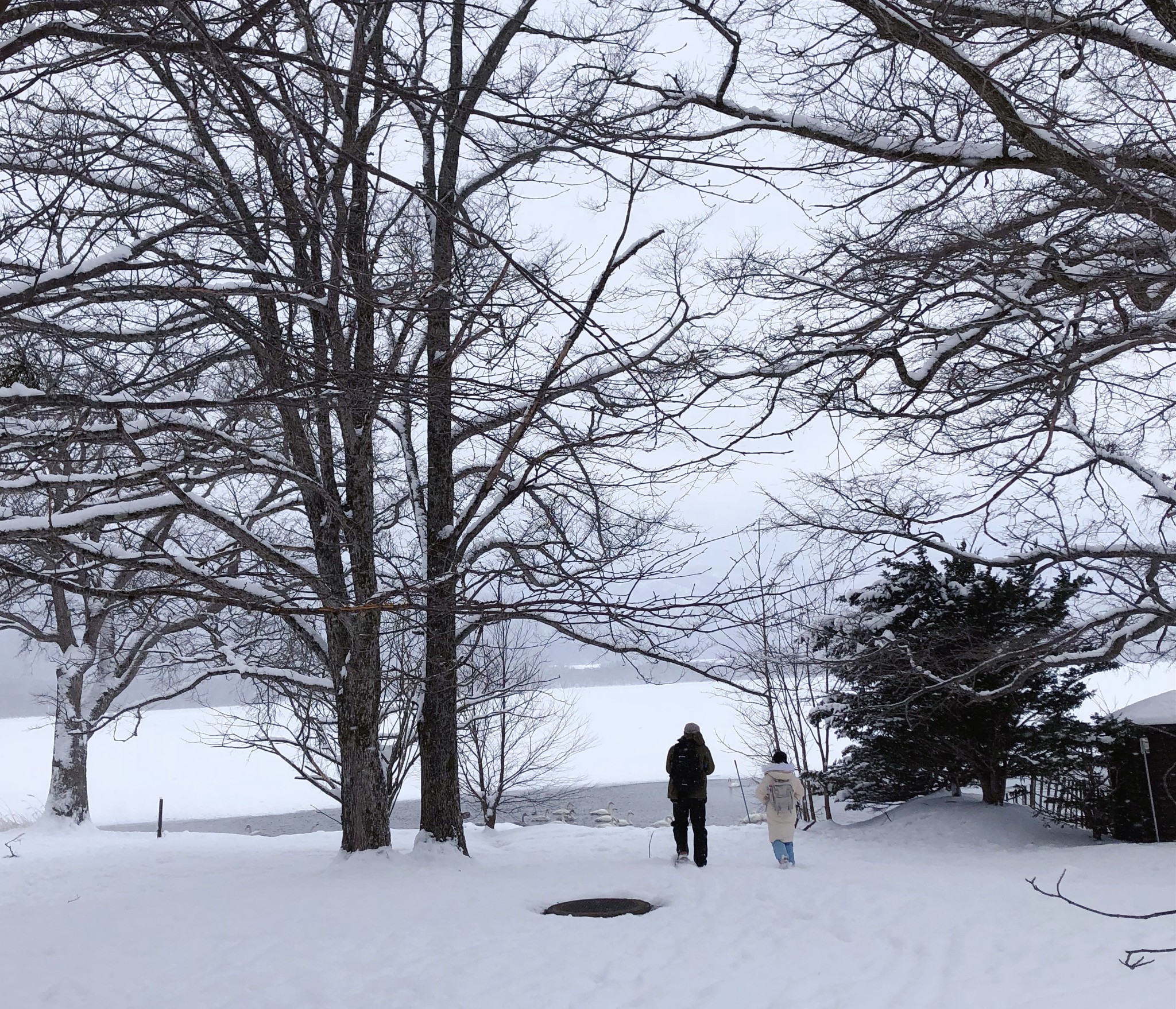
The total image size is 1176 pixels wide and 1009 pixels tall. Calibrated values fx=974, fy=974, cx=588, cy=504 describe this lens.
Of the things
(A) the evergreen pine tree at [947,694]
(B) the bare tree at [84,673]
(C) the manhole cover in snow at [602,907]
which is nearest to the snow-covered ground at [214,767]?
(B) the bare tree at [84,673]

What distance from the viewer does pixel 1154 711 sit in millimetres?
12508

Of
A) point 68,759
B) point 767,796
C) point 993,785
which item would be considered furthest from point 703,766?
point 68,759

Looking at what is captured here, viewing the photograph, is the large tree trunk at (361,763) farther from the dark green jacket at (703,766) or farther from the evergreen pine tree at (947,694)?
the evergreen pine tree at (947,694)

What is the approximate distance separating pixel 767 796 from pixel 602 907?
3.03m

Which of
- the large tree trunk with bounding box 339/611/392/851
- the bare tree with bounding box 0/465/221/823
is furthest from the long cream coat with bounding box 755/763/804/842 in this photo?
the bare tree with bounding box 0/465/221/823

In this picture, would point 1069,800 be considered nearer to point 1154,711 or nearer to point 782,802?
point 1154,711

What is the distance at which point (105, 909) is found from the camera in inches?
336

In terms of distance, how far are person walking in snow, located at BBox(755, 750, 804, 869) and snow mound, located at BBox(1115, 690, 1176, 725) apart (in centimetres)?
459

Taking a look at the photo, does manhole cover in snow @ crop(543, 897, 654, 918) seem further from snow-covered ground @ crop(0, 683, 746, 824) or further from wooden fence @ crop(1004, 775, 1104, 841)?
snow-covered ground @ crop(0, 683, 746, 824)

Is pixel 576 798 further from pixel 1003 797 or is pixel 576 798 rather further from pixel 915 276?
pixel 915 276

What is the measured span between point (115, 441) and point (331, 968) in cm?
416

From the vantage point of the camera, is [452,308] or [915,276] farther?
[915,276]

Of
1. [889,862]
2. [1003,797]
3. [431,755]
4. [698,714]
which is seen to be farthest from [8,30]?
[698,714]

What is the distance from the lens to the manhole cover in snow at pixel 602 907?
8242 mm
